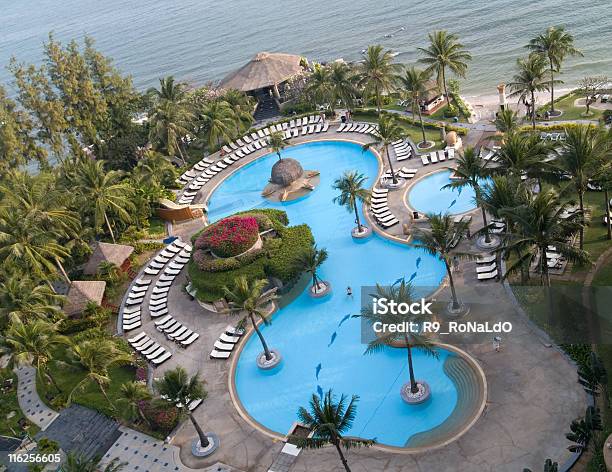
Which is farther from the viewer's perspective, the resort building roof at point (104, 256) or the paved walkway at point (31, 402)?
Result: the resort building roof at point (104, 256)

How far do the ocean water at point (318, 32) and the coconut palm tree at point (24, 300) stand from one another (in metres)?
54.4

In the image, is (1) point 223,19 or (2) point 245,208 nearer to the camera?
(2) point 245,208

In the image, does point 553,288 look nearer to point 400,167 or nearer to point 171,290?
point 400,167

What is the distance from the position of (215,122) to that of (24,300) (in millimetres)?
29919

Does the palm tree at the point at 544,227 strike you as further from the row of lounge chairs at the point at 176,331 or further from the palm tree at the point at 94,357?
the palm tree at the point at 94,357

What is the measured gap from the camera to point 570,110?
53.0 m

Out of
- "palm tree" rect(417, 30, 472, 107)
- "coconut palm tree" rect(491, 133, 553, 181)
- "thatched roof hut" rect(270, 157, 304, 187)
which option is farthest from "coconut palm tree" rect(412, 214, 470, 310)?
"palm tree" rect(417, 30, 472, 107)

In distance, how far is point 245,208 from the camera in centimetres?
5266

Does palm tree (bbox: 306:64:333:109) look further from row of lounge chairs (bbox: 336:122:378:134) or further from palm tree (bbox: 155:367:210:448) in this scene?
palm tree (bbox: 155:367:210:448)

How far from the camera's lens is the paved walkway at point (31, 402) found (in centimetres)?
3444

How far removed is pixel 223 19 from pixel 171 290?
111 meters

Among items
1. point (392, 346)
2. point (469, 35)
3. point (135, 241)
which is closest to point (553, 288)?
point (392, 346)

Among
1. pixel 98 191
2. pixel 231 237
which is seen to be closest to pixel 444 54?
pixel 231 237

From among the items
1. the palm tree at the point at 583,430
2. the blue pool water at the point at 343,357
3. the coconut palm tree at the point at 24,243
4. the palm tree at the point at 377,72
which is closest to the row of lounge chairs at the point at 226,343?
the blue pool water at the point at 343,357
